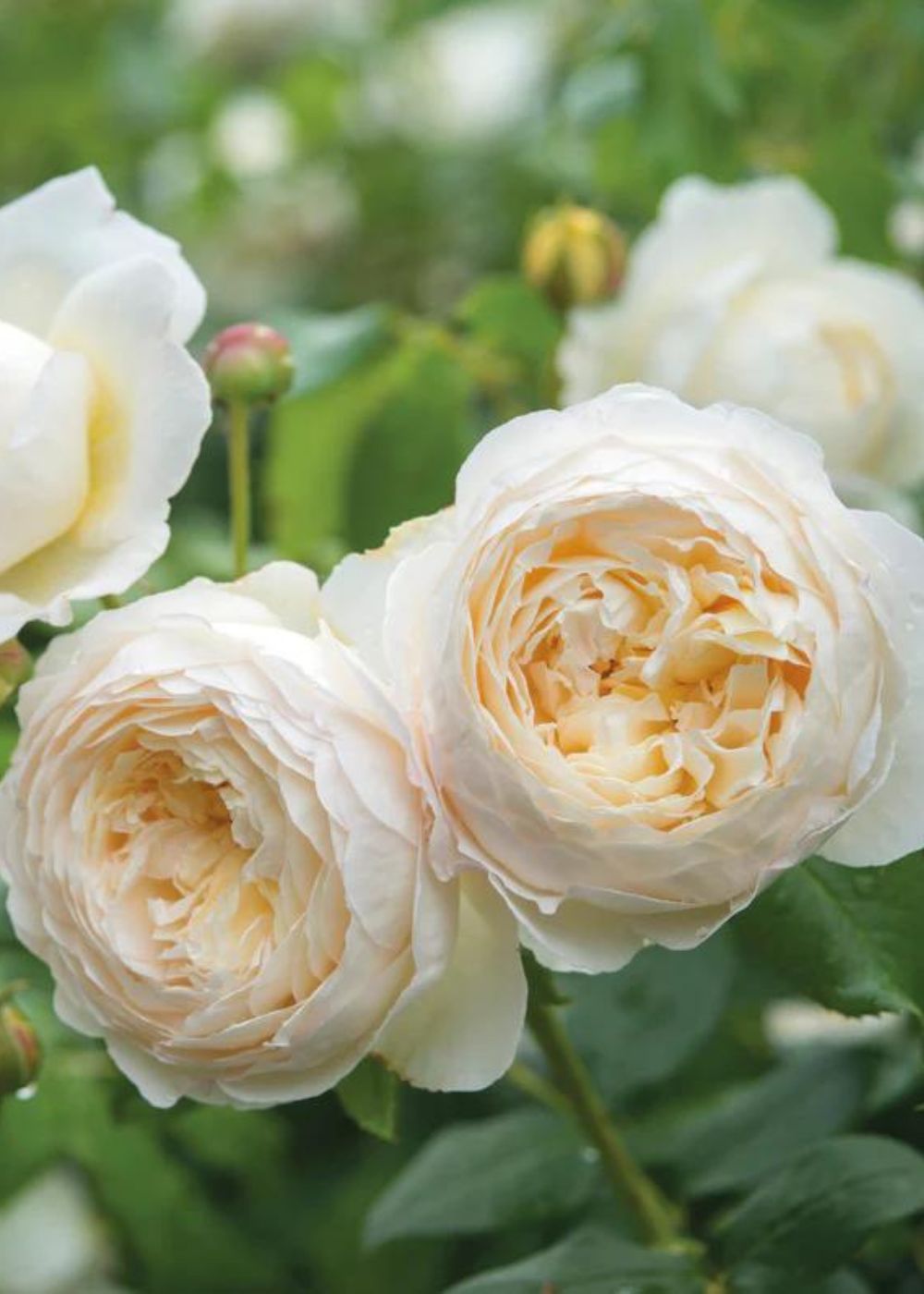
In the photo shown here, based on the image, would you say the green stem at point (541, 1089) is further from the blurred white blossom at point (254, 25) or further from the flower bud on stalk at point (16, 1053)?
the blurred white blossom at point (254, 25)

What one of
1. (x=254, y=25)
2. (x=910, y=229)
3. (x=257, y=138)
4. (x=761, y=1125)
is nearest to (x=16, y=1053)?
(x=761, y=1125)

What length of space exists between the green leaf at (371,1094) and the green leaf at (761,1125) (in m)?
0.26

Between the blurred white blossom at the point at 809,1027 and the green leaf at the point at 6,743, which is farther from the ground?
the green leaf at the point at 6,743

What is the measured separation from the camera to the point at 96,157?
175 cm

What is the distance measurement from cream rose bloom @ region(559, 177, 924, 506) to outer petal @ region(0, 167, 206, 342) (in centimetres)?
27

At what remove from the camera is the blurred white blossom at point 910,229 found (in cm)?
122

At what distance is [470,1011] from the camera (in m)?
0.58

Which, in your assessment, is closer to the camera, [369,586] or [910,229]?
[369,586]

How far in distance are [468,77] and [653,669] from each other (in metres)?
1.44

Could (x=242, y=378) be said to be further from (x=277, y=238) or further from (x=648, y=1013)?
(x=277, y=238)

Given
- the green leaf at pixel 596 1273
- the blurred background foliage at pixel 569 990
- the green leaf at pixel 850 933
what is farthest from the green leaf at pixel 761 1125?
the green leaf at pixel 850 933

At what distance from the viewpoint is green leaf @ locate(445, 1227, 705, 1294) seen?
2.35 feet

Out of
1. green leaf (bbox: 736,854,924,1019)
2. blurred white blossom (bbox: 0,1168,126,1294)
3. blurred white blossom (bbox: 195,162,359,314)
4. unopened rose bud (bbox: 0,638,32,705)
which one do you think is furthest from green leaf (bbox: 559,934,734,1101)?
blurred white blossom (bbox: 195,162,359,314)

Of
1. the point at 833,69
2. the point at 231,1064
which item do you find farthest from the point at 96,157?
the point at 231,1064
